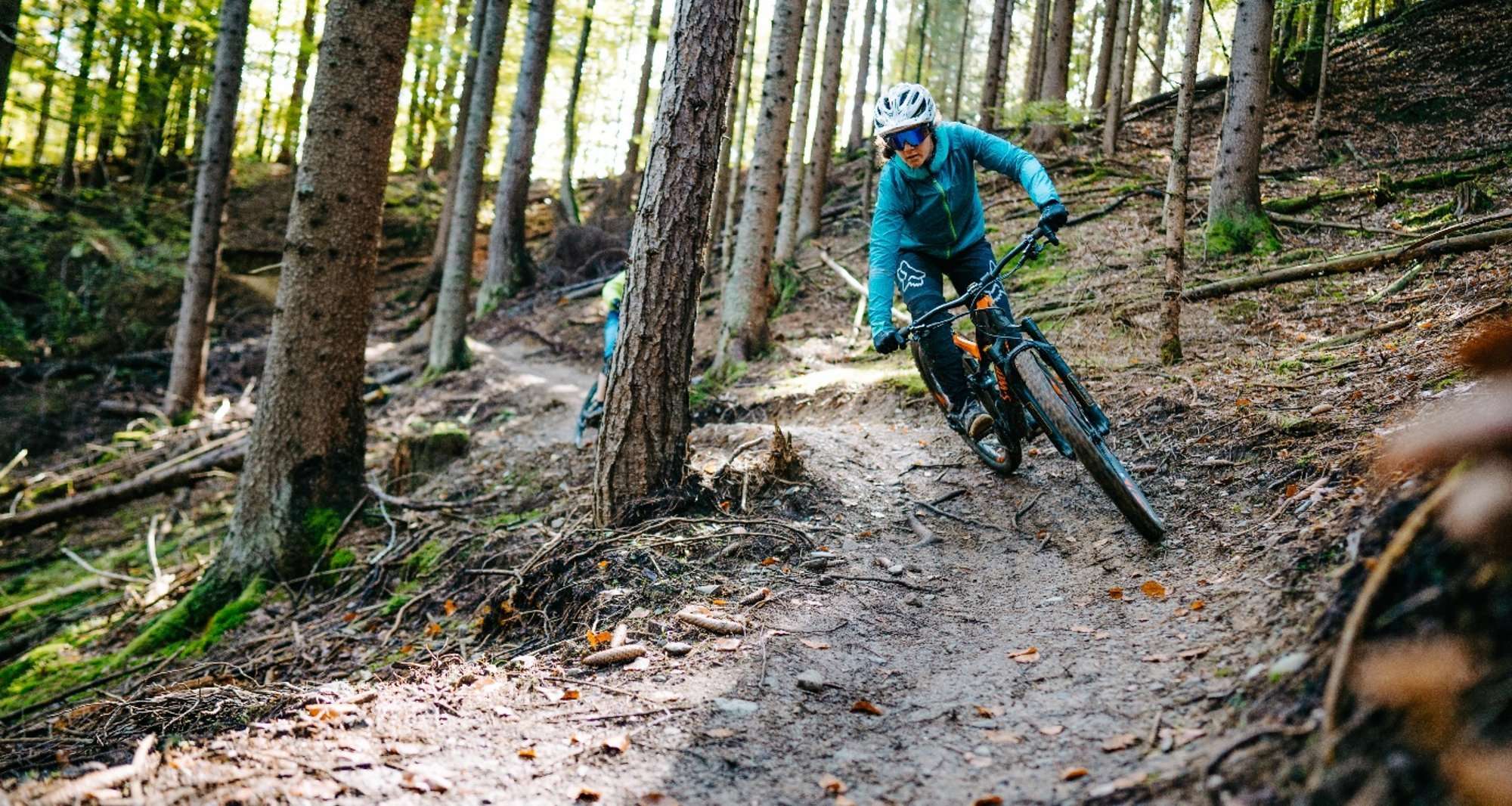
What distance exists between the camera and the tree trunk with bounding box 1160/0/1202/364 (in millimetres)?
6574

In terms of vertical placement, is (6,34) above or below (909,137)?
above

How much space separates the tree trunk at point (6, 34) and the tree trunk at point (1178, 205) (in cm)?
1118

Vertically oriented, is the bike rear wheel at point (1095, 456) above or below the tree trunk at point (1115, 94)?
below

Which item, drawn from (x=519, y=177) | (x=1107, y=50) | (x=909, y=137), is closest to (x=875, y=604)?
(x=909, y=137)

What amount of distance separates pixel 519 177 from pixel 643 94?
9.42 metres

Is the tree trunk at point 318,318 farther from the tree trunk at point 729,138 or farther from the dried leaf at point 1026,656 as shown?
the dried leaf at point 1026,656

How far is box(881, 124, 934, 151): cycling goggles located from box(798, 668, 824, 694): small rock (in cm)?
319

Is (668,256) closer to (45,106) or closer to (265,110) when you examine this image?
(45,106)

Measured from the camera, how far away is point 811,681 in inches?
135

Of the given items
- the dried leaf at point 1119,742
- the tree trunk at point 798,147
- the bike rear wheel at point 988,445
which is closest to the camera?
the dried leaf at point 1119,742

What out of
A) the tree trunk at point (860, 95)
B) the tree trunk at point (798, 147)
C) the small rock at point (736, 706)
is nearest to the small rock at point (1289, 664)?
the small rock at point (736, 706)

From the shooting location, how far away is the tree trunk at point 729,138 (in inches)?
208

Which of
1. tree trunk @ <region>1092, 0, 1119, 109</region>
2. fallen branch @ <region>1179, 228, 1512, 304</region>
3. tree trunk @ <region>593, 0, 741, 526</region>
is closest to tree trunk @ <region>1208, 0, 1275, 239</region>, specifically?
fallen branch @ <region>1179, 228, 1512, 304</region>

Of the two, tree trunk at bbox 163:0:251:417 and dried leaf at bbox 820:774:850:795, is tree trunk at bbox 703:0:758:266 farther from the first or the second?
tree trunk at bbox 163:0:251:417
